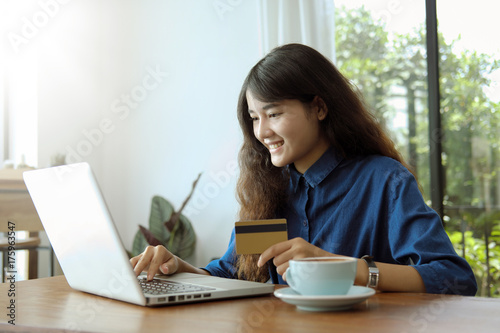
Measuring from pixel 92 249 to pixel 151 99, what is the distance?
274 cm

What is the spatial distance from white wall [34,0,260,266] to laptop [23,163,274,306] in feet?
7.32

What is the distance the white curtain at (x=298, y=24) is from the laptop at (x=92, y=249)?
6.73ft

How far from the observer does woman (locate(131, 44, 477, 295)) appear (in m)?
1.29

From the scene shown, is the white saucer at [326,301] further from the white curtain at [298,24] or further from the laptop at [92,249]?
the white curtain at [298,24]

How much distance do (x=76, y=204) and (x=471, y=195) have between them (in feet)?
8.20

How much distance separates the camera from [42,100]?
3400mm

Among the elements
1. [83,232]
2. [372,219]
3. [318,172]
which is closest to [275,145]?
[318,172]

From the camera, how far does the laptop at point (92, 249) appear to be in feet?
2.76

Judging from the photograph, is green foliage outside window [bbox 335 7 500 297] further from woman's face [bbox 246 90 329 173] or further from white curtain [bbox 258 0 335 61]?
woman's face [bbox 246 90 329 173]

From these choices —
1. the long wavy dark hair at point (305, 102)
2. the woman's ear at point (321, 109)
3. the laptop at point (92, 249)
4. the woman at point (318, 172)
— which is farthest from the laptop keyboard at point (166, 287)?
the woman's ear at point (321, 109)

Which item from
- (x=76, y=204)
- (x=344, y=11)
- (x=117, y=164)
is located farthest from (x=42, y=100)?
(x=76, y=204)

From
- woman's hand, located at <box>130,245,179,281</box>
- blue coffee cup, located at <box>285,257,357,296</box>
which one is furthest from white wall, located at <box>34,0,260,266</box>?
blue coffee cup, located at <box>285,257,357,296</box>

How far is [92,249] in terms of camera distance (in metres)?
0.91

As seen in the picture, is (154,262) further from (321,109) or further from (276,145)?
(321,109)
